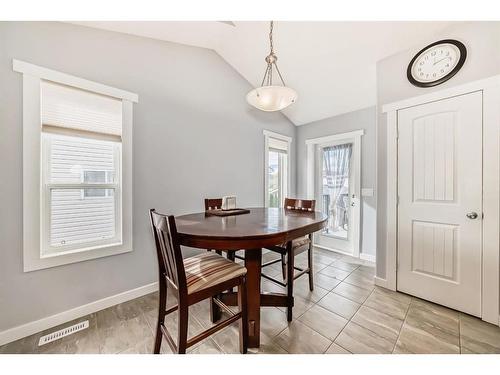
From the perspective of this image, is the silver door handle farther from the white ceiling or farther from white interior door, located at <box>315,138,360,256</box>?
the white ceiling

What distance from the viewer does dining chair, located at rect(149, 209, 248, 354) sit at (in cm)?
107

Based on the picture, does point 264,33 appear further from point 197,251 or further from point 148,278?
point 148,278

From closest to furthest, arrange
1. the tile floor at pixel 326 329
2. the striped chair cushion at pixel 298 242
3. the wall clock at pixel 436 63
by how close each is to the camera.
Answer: the tile floor at pixel 326 329 → the wall clock at pixel 436 63 → the striped chair cushion at pixel 298 242

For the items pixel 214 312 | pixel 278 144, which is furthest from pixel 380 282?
pixel 278 144

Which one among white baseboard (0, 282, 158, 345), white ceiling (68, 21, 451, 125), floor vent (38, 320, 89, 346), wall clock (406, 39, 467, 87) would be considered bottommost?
floor vent (38, 320, 89, 346)

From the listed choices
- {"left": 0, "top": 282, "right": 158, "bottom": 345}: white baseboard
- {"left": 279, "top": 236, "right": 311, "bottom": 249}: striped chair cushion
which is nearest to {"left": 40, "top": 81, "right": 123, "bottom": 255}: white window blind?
{"left": 0, "top": 282, "right": 158, "bottom": 345}: white baseboard

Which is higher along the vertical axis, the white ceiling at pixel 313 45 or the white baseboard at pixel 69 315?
the white ceiling at pixel 313 45

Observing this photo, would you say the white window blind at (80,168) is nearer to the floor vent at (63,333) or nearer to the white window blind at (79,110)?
the white window blind at (79,110)

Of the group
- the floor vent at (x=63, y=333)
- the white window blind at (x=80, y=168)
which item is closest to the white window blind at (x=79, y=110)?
the white window blind at (x=80, y=168)

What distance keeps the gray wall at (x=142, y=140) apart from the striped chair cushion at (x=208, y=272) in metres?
1.02

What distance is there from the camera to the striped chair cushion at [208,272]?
117cm

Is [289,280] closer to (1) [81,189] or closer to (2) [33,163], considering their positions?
(1) [81,189]

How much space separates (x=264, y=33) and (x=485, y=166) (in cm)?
245
